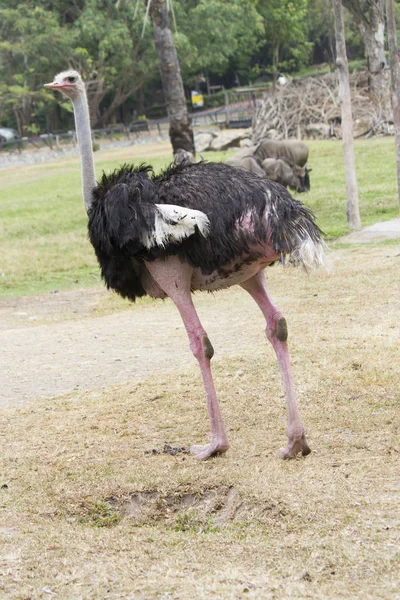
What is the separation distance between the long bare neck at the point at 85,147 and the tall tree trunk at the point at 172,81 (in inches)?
399

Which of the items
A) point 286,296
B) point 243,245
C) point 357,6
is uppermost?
point 357,6

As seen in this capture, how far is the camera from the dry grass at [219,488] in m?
3.48

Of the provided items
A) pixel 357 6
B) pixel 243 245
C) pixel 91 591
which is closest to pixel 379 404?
pixel 243 245

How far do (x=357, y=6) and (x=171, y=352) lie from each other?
85.2 ft

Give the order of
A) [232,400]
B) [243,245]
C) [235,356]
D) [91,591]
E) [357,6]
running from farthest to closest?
1. [357,6]
2. [235,356]
3. [232,400]
4. [243,245]
5. [91,591]

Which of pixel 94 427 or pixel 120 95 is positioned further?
pixel 120 95

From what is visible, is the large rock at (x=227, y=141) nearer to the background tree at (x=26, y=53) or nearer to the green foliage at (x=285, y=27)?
the background tree at (x=26, y=53)

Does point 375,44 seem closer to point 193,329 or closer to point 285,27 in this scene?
point 285,27

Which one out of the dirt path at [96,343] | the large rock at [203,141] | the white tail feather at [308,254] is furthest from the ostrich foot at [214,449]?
the large rock at [203,141]

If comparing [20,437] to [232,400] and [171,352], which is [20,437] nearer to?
[232,400]

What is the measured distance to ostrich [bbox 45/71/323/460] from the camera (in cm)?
459

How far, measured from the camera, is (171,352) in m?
7.32

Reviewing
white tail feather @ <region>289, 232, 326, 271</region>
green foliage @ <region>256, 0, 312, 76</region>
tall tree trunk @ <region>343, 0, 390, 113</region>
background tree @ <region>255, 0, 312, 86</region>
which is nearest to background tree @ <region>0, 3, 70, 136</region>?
background tree @ <region>255, 0, 312, 86</region>

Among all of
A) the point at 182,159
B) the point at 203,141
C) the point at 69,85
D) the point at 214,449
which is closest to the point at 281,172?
the point at 182,159
